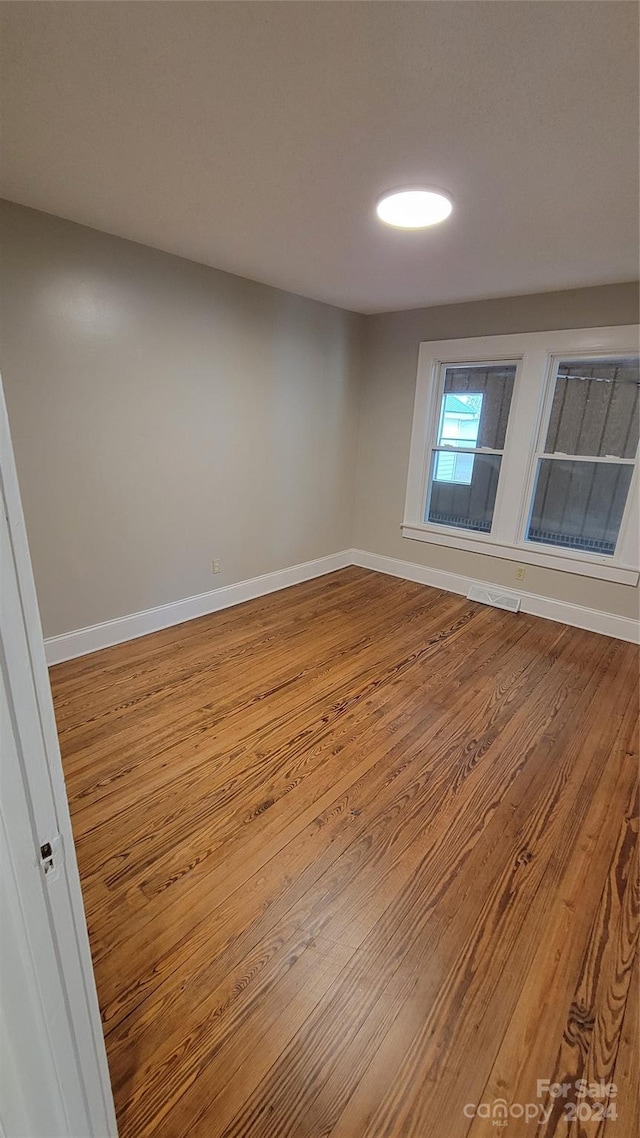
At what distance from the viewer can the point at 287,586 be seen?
13.4 feet

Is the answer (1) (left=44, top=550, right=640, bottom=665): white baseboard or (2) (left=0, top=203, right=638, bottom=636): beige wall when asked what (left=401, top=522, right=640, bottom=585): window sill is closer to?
(2) (left=0, top=203, right=638, bottom=636): beige wall

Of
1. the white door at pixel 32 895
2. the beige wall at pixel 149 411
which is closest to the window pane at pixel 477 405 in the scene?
the beige wall at pixel 149 411

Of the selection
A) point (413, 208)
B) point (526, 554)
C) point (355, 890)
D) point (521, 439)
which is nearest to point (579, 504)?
point (526, 554)

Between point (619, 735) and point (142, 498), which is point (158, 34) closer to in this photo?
point (142, 498)

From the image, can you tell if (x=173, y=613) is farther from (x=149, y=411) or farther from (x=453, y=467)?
(x=453, y=467)

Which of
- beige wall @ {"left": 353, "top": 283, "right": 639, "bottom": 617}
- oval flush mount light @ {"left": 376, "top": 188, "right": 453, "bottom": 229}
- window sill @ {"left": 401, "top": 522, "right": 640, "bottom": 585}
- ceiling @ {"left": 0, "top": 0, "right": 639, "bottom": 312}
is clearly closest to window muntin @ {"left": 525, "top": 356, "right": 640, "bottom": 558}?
window sill @ {"left": 401, "top": 522, "right": 640, "bottom": 585}

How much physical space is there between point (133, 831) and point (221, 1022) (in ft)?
2.23

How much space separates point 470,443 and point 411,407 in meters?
0.61

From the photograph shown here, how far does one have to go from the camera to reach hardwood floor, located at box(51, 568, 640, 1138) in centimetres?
104

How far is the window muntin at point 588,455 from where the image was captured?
311 cm

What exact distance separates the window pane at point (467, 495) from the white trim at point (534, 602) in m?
0.46

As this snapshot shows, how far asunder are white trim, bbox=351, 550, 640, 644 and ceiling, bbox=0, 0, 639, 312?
2242mm

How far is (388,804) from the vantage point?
181cm

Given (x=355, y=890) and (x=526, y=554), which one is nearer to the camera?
(x=355, y=890)
